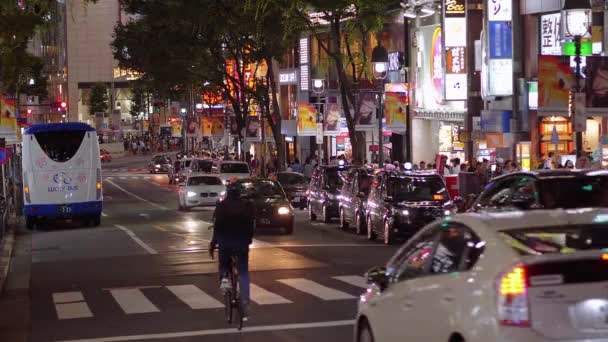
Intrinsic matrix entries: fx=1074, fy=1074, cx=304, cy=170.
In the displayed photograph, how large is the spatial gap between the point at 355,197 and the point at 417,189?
381 centimetres

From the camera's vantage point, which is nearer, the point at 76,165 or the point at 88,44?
the point at 76,165

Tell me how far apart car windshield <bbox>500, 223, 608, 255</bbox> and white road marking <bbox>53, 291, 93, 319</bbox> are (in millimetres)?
9584

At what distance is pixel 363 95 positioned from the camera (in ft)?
135

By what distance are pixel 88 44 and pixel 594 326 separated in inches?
6936

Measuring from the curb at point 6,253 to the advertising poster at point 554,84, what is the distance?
1323 centimetres

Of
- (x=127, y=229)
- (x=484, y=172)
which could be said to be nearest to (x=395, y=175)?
(x=484, y=172)

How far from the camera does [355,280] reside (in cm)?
1912

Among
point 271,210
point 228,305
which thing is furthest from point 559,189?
point 271,210

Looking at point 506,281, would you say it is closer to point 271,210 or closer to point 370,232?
point 370,232

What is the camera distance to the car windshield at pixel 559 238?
7574mm

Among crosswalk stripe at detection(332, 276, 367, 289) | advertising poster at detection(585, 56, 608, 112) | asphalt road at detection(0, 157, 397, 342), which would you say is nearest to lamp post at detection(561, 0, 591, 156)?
advertising poster at detection(585, 56, 608, 112)

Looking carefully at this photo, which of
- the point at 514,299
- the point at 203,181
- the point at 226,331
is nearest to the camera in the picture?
the point at 514,299

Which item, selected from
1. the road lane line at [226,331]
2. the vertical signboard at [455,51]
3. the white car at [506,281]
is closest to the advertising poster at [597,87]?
the road lane line at [226,331]

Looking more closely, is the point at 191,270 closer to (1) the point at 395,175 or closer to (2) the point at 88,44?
(1) the point at 395,175
